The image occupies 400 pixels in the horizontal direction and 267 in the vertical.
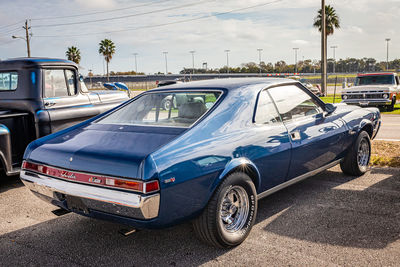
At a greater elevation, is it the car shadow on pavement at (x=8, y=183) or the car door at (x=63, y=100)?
the car door at (x=63, y=100)

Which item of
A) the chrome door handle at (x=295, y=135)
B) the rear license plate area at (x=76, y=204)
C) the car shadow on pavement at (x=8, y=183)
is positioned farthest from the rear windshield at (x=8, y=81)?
the chrome door handle at (x=295, y=135)

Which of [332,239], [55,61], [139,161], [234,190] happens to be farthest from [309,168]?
[55,61]

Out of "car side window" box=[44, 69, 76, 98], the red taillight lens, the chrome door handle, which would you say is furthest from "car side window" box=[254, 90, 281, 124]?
"car side window" box=[44, 69, 76, 98]

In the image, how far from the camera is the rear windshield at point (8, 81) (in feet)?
20.4

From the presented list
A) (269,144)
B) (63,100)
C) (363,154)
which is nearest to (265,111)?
(269,144)

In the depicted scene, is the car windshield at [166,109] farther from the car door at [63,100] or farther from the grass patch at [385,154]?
the grass patch at [385,154]

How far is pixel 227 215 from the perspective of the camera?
11.3 ft

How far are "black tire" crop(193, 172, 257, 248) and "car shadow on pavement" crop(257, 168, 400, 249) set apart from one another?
1.42 feet

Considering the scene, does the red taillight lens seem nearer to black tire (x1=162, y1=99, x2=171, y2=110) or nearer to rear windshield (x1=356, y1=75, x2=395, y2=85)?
black tire (x1=162, y1=99, x2=171, y2=110)

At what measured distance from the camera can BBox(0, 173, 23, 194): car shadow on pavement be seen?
5.80 meters

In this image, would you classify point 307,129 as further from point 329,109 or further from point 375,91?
point 375,91

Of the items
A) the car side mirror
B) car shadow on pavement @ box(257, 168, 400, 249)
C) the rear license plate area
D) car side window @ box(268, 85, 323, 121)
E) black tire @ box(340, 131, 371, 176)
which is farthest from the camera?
black tire @ box(340, 131, 371, 176)

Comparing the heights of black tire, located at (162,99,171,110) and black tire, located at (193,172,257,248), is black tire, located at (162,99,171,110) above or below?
above

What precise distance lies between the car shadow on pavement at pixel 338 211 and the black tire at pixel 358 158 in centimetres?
13
